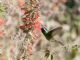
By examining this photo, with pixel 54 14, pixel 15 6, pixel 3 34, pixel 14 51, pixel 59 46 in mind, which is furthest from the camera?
pixel 54 14

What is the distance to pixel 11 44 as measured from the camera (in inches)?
126

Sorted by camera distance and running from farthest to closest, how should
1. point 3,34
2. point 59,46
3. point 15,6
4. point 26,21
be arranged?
point 15,6 → point 3,34 → point 26,21 → point 59,46

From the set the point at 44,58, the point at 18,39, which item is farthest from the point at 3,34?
the point at 44,58

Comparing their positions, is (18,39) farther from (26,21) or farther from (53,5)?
(53,5)

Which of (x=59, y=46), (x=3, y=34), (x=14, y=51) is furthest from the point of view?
(x=3, y=34)

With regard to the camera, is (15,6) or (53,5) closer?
(15,6)

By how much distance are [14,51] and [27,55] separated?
8.9 inches

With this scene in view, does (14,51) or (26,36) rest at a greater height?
(26,36)

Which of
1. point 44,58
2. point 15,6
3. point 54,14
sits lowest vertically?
point 54,14

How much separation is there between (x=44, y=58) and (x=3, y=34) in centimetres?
94

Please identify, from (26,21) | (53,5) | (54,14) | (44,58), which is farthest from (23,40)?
(53,5)

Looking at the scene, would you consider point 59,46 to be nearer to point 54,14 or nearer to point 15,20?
point 15,20

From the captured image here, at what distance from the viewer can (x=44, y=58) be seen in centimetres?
248

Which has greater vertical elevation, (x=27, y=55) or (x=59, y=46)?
(x=59, y=46)
